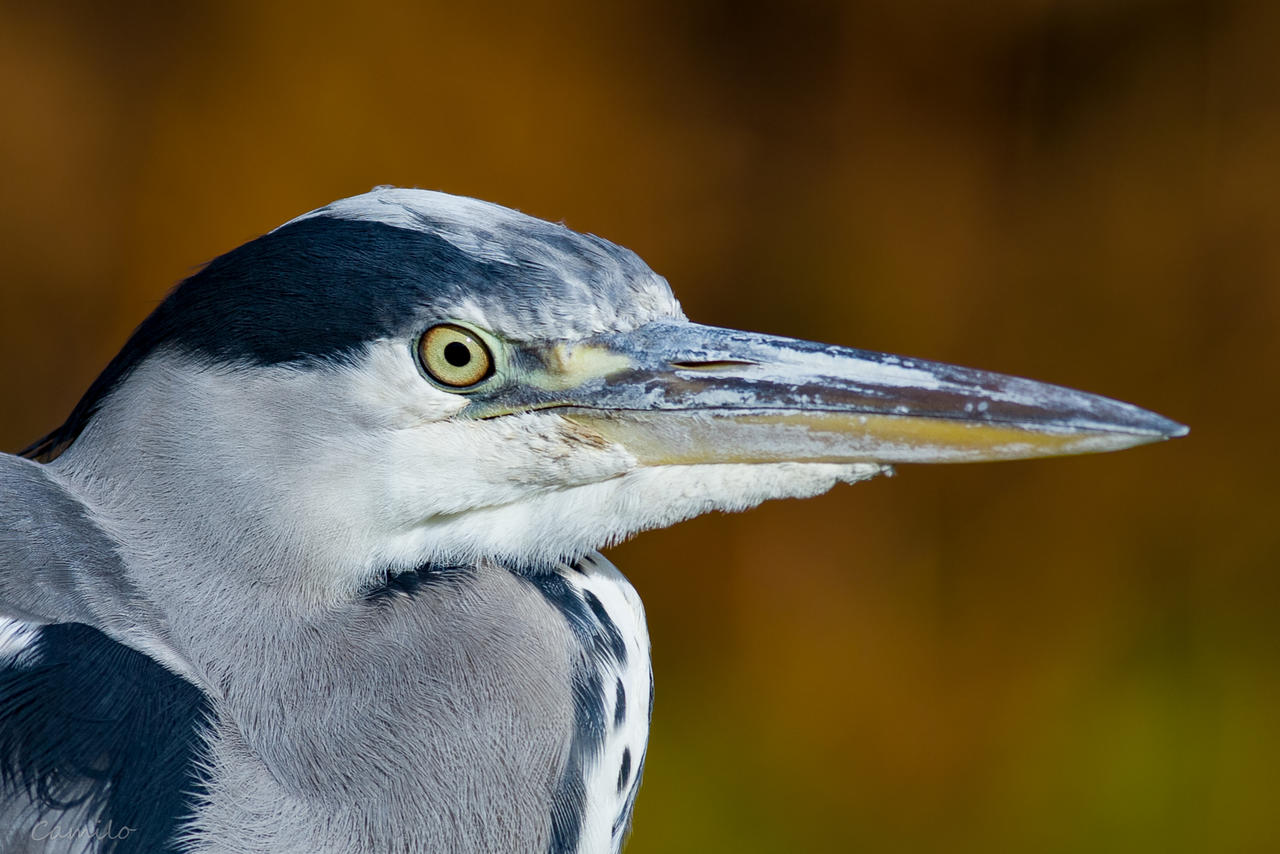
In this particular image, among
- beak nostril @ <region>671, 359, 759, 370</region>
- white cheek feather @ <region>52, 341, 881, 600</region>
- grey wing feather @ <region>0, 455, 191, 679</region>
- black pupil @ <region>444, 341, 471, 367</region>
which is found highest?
black pupil @ <region>444, 341, 471, 367</region>

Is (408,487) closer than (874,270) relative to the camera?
Yes

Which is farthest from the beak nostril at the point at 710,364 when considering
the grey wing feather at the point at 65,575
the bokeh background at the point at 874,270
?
the bokeh background at the point at 874,270

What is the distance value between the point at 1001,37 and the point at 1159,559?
4.73ft

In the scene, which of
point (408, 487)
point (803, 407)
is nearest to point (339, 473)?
point (408, 487)

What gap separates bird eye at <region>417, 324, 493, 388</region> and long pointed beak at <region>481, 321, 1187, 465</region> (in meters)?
0.04

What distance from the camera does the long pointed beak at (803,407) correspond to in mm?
911

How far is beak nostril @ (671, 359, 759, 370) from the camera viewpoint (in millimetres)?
942

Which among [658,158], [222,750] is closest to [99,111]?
[658,158]

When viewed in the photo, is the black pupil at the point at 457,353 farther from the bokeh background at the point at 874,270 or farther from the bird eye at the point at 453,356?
the bokeh background at the point at 874,270

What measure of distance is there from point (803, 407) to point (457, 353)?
0.28m

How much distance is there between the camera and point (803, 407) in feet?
3.05

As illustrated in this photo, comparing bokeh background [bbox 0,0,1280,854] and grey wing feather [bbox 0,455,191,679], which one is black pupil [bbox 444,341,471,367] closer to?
grey wing feather [bbox 0,455,191,679]

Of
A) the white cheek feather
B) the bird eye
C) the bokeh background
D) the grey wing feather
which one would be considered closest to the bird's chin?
the white cheek feather

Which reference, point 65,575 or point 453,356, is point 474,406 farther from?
point 65,575
